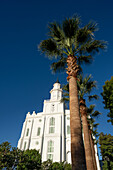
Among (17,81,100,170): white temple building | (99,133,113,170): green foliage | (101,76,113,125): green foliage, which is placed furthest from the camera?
(17,81,100,170): white temple building

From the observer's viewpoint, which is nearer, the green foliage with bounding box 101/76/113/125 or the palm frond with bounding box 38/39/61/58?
the palm frond with bounding box 38/39/61/58

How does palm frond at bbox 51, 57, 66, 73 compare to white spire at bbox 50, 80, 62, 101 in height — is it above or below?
below

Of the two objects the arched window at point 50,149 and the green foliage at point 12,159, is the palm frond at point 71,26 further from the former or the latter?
the arched window at point 50,149

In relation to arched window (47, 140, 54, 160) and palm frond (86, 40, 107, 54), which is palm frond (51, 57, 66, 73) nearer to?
palm frond (86, 40, 107, 54)

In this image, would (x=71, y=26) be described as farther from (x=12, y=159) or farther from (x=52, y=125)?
(x=52, y=125)

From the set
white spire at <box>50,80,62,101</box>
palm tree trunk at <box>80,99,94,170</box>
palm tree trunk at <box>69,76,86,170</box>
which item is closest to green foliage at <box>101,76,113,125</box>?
palm tree trunk at <box>80,99,94,170</box>

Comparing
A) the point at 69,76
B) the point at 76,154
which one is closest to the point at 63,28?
the point at 69,76

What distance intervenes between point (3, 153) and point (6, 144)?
1.03 metres

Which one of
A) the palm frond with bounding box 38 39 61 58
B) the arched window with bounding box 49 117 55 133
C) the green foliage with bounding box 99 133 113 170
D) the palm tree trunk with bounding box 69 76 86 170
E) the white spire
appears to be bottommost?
the palm tree trunk with bounding box 69 76 86 170

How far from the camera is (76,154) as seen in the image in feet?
14.6

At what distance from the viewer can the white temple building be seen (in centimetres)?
3178

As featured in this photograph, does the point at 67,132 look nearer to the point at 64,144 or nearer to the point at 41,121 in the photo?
the point at 64,144

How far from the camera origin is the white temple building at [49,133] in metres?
31.8

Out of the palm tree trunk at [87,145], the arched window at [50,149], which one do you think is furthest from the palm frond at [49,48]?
the arched window at [50,149]
